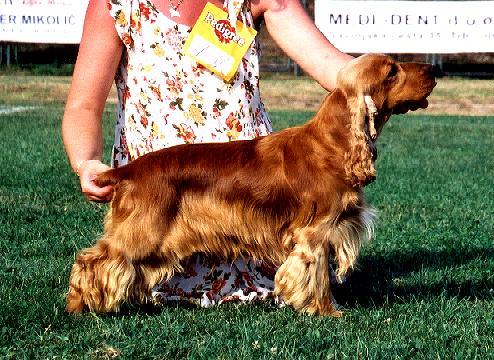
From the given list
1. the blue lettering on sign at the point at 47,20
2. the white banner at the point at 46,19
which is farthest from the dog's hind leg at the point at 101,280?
the blue lettering on sign at the point at 47,20

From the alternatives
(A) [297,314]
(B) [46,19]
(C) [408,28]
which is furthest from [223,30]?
(B) [46,19]

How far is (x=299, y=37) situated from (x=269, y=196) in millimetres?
972

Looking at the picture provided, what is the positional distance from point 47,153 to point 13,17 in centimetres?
1039

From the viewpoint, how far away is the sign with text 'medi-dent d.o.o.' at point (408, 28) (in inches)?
753

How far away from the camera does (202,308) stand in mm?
4340

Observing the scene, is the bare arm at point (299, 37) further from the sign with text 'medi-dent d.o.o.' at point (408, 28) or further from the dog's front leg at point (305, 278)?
the sign with text 'medi-dent d.o.o.' at point (408, 28)

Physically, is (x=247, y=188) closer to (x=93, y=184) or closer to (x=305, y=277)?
(x=305, y=277)

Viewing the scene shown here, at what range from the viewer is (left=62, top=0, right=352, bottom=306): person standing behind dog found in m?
4.48

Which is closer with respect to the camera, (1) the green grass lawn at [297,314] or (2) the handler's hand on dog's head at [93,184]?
(1) the green grass lawn at [297,314]

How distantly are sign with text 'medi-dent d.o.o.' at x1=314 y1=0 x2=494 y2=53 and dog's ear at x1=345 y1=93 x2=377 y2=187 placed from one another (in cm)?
1549

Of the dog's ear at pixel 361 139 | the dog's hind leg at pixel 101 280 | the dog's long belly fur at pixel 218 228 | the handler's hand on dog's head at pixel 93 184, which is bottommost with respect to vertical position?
the dog's hind leg at pixel 101 280

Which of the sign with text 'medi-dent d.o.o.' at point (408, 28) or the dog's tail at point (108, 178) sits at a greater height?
the dog's tail at point (108, 178)

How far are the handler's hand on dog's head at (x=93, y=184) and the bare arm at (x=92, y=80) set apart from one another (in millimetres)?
197

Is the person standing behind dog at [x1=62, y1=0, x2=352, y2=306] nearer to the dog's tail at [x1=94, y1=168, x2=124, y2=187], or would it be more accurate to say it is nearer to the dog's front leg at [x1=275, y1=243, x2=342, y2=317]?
the dog's tail at [x1=94, y1=168, x2=124, y2=187]
